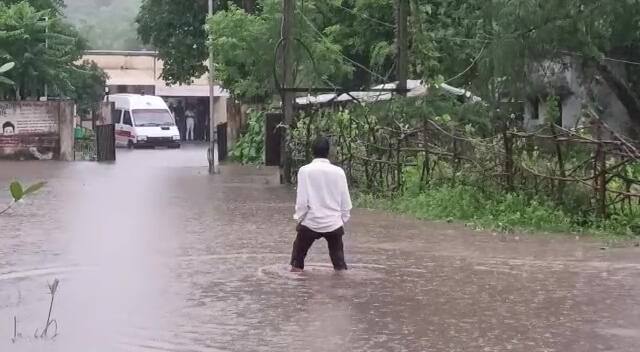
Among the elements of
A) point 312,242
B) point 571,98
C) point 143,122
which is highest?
point 571,98

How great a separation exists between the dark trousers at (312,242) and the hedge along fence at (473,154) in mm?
4294

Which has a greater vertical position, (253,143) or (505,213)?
(253,143)

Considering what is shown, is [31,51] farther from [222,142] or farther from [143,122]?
[143,122]

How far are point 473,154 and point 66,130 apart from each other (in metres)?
19.8

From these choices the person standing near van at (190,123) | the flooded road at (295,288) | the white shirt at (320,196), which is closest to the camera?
the flooded road at (295,288)

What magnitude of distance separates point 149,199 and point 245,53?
11988 millimetres

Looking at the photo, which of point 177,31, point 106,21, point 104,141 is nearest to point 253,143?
point 104,141

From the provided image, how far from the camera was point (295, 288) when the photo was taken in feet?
28.2

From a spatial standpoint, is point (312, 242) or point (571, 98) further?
point (571, 98)

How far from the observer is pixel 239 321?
7234mm

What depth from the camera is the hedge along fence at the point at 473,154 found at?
12.2 metres

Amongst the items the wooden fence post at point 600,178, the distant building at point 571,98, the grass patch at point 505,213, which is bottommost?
the grass patch at point 505,213

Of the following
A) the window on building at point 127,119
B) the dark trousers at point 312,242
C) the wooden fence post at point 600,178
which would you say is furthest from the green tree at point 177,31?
the dark trousers at point 312,242

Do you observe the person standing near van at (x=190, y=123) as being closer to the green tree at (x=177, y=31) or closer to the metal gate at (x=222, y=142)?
the green tree at (x=177, y=31)
